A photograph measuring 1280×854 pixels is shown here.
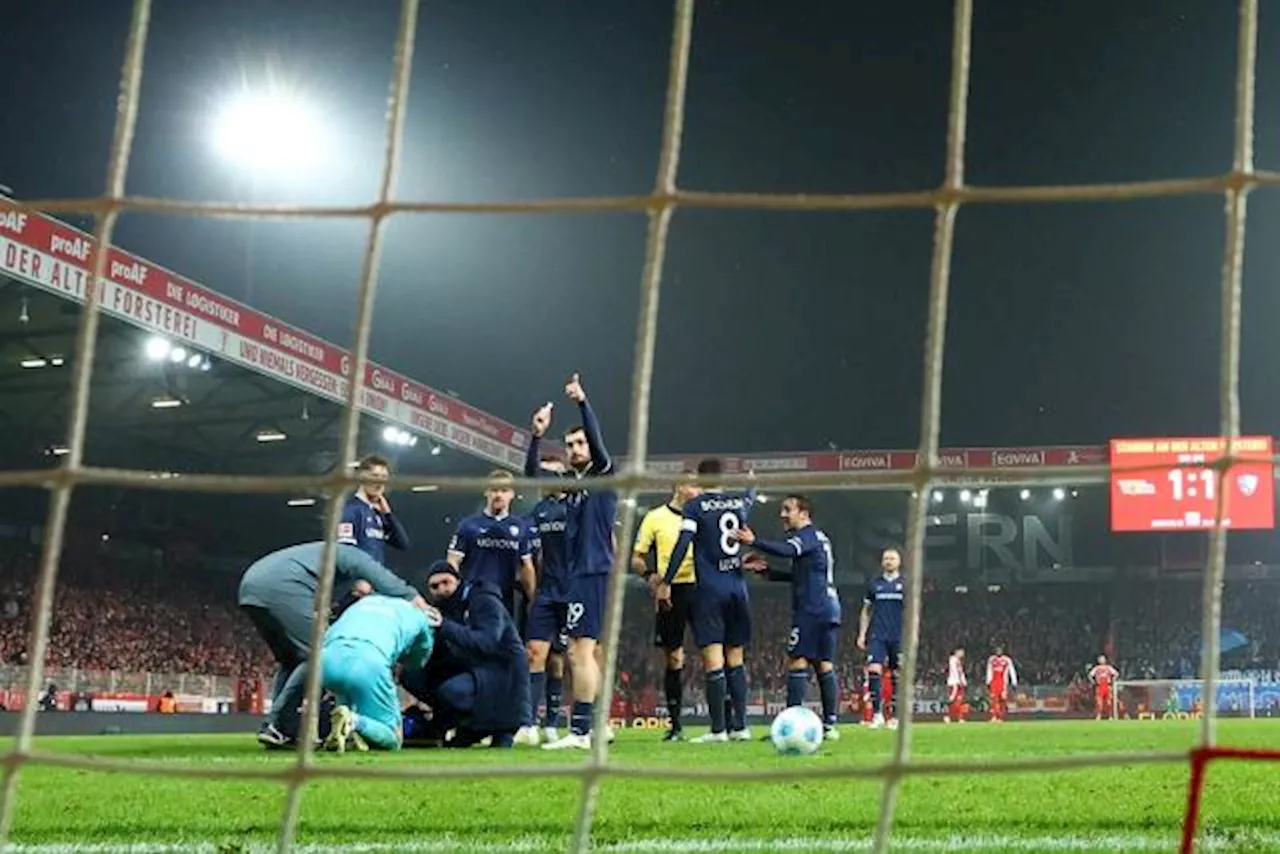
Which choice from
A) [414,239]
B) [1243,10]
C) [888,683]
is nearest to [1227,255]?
[1243,10]

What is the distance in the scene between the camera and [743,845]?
3109 mm

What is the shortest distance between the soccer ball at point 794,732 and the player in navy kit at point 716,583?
1707 millimetres

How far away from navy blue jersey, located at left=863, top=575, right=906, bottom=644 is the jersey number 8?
13.6 ft

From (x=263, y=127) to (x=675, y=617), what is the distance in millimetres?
17655

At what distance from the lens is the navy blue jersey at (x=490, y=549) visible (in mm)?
7844

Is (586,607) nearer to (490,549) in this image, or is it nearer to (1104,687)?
(490,549)

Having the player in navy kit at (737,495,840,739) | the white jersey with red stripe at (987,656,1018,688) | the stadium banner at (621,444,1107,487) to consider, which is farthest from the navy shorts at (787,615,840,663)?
the stadium banner at (621,444,1107,487)

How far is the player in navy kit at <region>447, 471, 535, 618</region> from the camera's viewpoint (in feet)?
25.7

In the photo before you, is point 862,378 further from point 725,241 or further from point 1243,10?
point 1243,10

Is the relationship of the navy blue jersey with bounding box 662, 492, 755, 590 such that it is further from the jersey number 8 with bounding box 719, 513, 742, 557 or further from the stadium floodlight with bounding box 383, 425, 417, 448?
the stadium floodlight with bounding box 383, 425, 417, 448

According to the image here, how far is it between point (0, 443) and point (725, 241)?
596 inches

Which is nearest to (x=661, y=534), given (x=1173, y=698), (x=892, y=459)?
(x=1173, y=698)

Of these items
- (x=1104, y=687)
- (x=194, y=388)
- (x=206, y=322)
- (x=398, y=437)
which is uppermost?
(x=206, y=322)

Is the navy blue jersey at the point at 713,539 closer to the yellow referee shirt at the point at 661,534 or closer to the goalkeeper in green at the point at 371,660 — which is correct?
the yellow referee shirt at the point at 661,534
